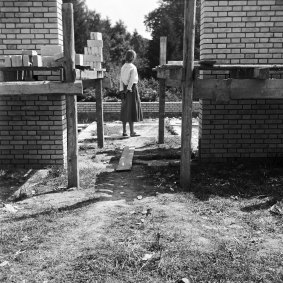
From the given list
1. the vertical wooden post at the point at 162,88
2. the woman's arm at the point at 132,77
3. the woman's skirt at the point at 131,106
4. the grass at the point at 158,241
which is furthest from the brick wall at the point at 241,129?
the woman's skirt at the point at 131,106

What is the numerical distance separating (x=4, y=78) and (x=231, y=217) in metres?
3.30

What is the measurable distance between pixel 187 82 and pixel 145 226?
6.20 feet

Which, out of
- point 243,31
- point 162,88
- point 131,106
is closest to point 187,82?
point 243,31

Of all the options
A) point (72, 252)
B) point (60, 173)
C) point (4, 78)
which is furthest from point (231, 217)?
point (4, 78)

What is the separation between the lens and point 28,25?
5.65 m

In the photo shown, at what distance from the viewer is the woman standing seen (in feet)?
28.0

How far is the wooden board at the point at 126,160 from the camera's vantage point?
6016 mm

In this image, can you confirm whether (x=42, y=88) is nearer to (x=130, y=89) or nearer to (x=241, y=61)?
(x=241, y=61)

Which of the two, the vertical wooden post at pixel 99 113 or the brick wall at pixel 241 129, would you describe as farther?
the vertical wooden post at pixel 99 113

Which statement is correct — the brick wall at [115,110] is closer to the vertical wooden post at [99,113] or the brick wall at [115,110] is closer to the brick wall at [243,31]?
the vertical wooden post at [99,113]

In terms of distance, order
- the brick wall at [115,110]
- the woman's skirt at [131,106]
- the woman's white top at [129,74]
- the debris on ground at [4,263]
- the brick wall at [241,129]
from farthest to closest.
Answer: the brick wall at [115,110] < the woman's skirt at [131,106] < the woman's white top at [129,74] < the brick wall at [241,129] < the debris on ground at [4,263]

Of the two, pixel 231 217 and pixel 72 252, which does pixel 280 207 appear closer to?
pixel 231 217

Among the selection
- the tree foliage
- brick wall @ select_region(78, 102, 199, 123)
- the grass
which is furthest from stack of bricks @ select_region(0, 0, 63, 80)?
the tree foliage

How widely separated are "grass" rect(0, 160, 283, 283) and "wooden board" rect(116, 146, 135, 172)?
143 centimetres
